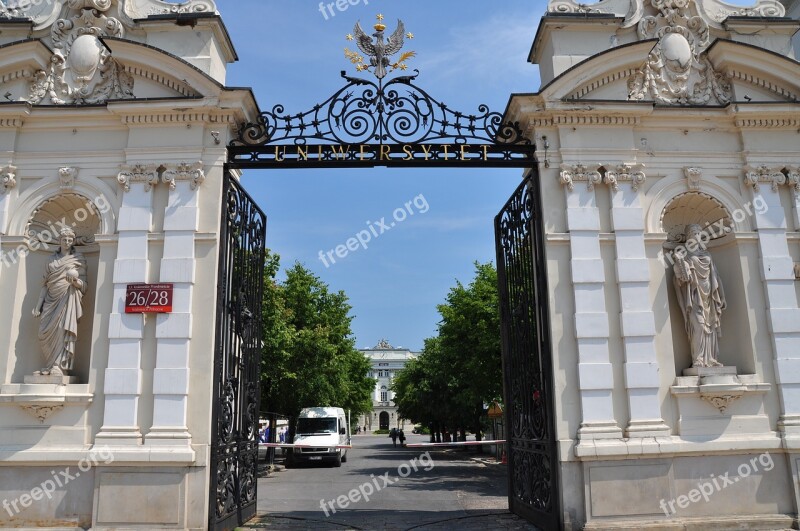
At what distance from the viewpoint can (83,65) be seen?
10.8 metres


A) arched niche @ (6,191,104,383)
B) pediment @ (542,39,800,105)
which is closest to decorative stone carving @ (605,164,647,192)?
pediment @ (542,39,800,105)

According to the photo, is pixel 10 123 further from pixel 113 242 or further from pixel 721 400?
pixel 721 400

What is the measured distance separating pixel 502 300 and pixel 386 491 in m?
6.91

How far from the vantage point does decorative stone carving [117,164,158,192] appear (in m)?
10.5

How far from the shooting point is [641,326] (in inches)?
401

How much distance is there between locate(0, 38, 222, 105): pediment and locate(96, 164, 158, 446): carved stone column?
1.34m

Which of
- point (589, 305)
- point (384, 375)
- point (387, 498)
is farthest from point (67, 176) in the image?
point (384, 375)

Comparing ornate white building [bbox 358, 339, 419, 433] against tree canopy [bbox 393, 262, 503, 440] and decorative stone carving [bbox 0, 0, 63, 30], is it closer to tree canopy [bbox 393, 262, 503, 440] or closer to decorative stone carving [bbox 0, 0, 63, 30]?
tree canopy [bbox 393, 262, 503, 440]

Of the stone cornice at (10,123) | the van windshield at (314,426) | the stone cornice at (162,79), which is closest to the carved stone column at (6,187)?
the stone cornice at (10,123)

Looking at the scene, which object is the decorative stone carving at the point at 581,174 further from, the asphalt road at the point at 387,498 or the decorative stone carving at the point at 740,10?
the asphalt road at the point at 387,498

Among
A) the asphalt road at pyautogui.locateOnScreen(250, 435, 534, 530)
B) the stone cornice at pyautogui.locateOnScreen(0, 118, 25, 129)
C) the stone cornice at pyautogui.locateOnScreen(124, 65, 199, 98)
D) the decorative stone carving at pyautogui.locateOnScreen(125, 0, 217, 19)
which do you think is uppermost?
the decorative stone carving at pyautogui.locateOnScreen(125, 0, 217, 19)

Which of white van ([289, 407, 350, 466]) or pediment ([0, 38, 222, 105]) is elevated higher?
pediment ([0, 38, 222, 105])

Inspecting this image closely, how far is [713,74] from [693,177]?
1.90m

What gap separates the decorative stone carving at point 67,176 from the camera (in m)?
10.6
